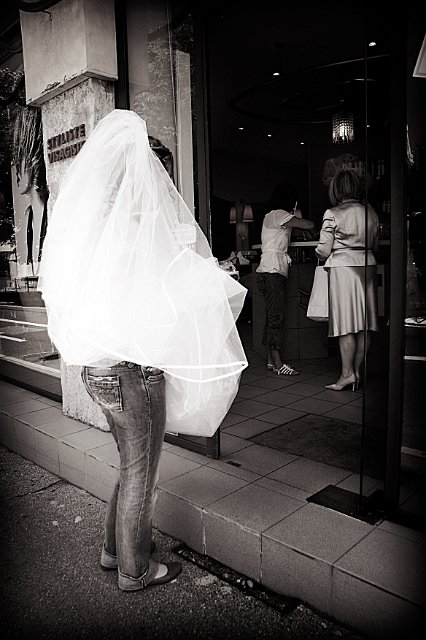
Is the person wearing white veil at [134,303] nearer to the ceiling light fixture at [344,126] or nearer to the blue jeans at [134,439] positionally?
the blue jeans at [134,439]

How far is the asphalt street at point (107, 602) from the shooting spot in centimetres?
226

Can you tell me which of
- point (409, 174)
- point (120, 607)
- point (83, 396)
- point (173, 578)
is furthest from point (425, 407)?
point (83, 396)

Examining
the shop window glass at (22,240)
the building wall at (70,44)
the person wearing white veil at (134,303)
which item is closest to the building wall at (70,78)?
the building wall at (70,44)

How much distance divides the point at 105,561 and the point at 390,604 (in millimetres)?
1382

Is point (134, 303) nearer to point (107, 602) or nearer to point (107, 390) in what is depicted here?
point (107, 390)

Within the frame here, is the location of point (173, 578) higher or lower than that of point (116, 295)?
lower

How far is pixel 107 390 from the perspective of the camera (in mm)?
2172

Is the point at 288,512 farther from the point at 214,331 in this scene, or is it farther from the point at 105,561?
the point at 214,331

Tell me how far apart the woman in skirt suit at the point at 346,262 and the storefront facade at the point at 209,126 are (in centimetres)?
57

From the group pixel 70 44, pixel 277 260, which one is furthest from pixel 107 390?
pixel 277 260

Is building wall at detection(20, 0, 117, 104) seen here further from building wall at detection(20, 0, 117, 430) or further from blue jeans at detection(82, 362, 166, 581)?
blue jeans at detection(82, 362, 166, 581)

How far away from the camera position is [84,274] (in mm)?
2070

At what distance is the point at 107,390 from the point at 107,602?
1.08 m

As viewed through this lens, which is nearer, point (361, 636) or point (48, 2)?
point (361, 636)
